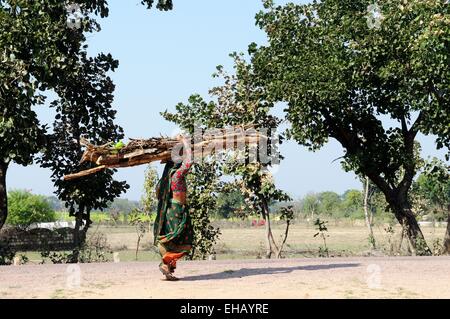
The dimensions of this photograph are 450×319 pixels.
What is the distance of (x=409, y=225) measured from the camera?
23.8m

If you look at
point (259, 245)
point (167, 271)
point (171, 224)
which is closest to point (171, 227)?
point (171, 224)

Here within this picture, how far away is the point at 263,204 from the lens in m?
22.9

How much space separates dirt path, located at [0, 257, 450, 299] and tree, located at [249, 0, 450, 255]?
21.7ft

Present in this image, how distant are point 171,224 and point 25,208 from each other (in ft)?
180

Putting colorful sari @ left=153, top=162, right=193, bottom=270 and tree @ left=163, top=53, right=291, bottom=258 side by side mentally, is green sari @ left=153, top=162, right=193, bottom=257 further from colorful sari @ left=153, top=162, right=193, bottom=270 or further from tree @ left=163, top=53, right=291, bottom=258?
tree @ left=163, top=53, right=291, bottom=258

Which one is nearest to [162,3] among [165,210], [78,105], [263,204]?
[78,105]

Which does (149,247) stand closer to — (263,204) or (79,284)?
(263,204)

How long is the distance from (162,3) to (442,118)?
394 inches

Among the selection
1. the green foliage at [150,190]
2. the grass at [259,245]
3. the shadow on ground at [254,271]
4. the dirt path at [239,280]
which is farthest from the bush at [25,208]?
the shadow on ground at [254,271]

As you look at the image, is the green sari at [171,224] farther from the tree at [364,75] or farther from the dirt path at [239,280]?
the tree at [364,75]

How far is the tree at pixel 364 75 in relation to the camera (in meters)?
20.5

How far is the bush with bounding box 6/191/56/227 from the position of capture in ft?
207

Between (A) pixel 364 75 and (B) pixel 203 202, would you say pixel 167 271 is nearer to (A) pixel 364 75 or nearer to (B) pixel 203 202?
(B) pixel 203 202

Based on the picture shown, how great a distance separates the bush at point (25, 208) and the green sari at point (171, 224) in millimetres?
52326
